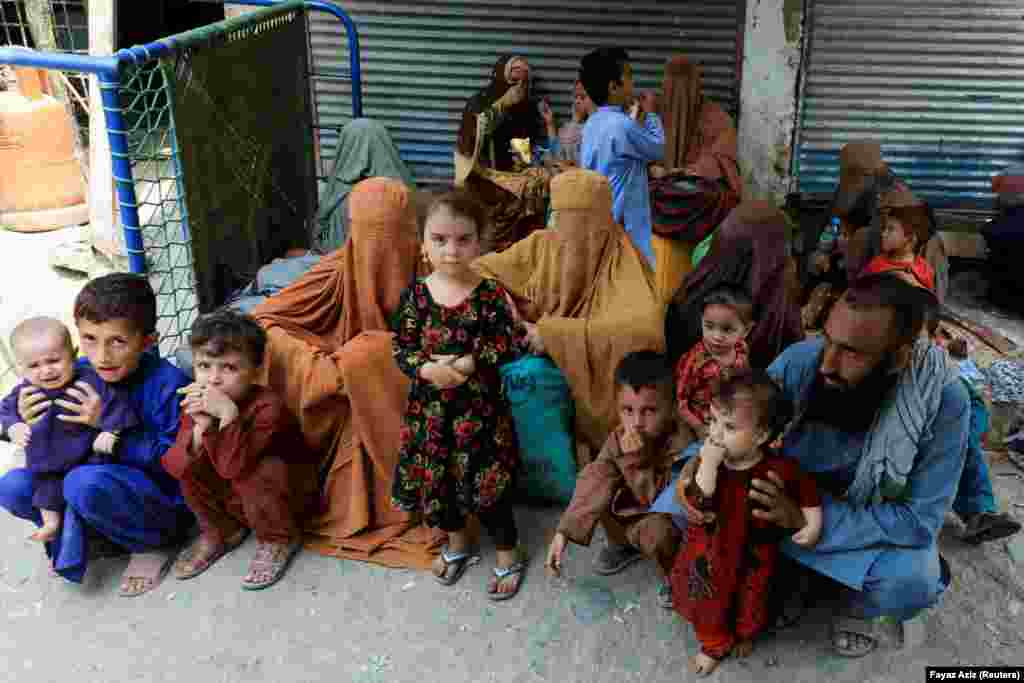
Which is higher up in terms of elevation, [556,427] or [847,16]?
[847,16]

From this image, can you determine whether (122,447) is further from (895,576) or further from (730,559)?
(895,576)

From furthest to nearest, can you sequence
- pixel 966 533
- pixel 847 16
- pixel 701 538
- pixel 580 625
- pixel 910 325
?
pixel 847 16
pixel 966 533
pixel 580 625
pixel 701 538
pixel 910 325

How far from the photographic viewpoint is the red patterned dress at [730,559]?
Result: 2.83 meters

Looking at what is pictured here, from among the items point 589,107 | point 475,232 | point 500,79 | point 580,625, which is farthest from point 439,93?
point 580,625

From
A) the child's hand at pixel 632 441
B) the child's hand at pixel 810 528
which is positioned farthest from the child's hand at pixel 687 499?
the child's hand at pixel 632 441

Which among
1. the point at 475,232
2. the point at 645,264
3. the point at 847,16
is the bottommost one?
the point at 645,264

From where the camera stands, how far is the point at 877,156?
217 inches

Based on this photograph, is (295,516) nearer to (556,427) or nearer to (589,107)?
(556,427)

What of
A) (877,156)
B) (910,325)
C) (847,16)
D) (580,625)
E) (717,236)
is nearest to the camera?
(910,325)

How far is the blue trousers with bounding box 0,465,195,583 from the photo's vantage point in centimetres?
338

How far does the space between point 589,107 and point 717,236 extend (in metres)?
2.09

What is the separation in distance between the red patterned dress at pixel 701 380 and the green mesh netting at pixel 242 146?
2.32 meters

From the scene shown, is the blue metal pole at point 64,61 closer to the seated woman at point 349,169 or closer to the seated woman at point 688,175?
the seated woman at point 349,169

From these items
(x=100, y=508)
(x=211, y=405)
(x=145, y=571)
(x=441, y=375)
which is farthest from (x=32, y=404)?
(x=441, y=375)
